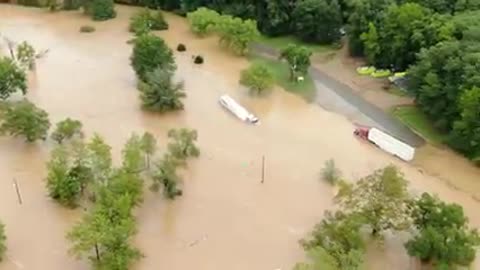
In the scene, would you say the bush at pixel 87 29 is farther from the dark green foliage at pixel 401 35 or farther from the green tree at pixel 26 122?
the dark green foliage at pixel 401 35

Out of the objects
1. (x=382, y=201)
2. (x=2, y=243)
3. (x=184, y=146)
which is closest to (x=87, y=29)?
(x=184, y=146)

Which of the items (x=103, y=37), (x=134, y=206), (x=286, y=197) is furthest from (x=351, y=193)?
(x=103, y=37)

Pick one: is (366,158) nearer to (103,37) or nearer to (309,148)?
(309,148)

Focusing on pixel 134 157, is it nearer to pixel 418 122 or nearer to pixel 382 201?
pixel 382 201

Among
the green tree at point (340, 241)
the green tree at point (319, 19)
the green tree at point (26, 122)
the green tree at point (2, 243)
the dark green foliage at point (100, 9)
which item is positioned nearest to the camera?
the green tree at point (340, 241)

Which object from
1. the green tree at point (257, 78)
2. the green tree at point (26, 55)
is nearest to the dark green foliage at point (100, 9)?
the green tree at point (26, 55)

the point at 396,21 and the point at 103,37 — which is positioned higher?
the point at 396,21
